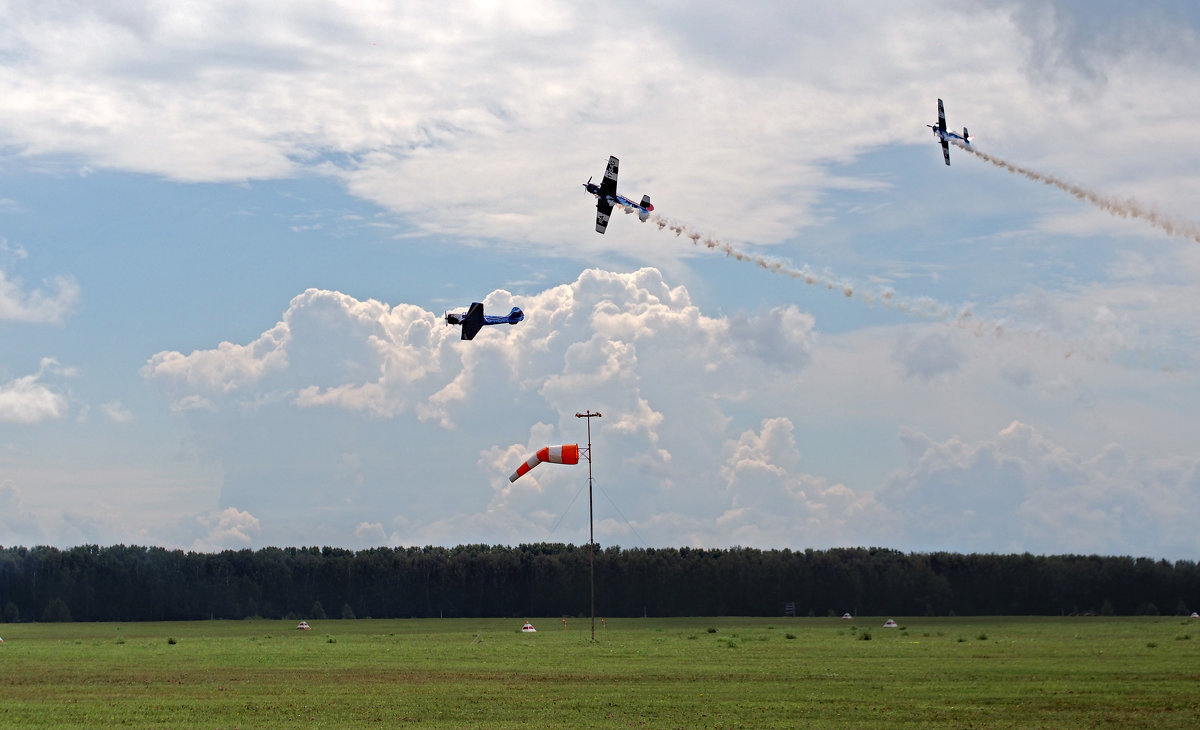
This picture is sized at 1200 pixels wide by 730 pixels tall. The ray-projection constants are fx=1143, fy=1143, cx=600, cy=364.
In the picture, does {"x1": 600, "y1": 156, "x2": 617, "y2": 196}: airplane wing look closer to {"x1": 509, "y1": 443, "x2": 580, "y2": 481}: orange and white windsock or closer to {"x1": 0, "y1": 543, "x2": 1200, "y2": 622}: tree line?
{"x1": 509, "y1": 443, "x2": 580, "y2": 481}: orange and white windsock

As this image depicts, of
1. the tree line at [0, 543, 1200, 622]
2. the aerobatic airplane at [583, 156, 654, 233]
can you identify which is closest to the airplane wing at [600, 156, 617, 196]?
the aerobatic airplane at [583, 156, 654, 233]

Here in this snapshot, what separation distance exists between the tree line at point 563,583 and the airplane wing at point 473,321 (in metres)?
79.0

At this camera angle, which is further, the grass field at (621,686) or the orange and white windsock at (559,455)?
the orange and white windsock at (559,455)

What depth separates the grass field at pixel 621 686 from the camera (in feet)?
97.1

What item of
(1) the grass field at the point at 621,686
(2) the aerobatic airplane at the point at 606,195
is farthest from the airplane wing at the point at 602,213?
(1) the grass field at the point at 621,686

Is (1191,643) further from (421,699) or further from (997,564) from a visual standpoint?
(997,564)

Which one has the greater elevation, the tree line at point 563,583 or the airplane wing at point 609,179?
the airplane wing at point 609,179

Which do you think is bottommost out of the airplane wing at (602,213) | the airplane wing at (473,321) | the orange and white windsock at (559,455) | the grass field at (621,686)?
the grass field at (621,686)

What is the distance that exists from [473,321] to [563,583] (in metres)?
91.8

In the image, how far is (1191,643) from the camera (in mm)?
57531

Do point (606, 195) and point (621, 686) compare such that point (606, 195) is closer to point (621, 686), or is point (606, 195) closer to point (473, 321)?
point (473, 321)

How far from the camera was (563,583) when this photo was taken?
164250 millimetres

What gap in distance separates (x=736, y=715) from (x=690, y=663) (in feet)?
54.6

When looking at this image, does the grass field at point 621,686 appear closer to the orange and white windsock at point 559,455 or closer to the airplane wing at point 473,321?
the orange and white windsock at point 559,455
